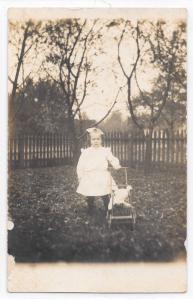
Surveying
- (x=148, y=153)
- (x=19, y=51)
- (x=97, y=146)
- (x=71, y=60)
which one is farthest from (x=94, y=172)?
(x=19, y=51)

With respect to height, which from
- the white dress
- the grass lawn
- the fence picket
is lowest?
the grass lawn

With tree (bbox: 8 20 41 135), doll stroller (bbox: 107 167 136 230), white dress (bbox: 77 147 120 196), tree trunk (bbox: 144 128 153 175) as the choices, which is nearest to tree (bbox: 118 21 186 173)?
tree trunk (bbox: 144 128 153 175)

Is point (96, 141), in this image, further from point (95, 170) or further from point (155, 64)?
point (155, 64)

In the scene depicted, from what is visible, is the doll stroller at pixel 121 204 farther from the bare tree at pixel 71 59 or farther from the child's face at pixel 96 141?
the bare tree at pixel 71 59

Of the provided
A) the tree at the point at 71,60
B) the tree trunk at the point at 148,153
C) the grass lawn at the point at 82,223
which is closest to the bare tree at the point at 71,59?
the tree at the point at 71,60

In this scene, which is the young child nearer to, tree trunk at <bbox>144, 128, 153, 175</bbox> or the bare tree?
the bare tree

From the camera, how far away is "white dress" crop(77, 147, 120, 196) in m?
3.06

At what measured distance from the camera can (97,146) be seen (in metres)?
3.06

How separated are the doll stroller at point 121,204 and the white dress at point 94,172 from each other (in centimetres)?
6

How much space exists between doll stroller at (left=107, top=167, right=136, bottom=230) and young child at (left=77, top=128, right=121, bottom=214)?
4 centimetres

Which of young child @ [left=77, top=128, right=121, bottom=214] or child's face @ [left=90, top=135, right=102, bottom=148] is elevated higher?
child's face @ [left=90, top=135, right=102, bottom=148]
